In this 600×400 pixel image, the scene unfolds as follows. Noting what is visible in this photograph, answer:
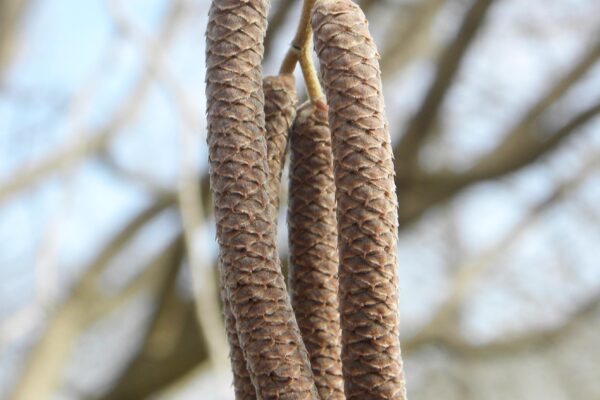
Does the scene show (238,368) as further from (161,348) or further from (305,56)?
(161,348)

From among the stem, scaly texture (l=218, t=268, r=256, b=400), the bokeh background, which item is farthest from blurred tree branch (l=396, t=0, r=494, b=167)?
scaly texture (l=218, t=268, r=256, b=400)

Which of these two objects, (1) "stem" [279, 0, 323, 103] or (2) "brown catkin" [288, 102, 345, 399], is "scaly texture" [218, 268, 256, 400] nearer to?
(2) "brown catkin" [288, 102, 345, 399]

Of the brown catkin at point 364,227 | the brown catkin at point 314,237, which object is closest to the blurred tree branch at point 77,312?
the brown catkin at point 314,237

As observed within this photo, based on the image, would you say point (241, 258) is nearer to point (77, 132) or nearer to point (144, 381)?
point (77, 132)

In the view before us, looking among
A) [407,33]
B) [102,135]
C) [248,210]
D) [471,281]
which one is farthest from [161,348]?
[248,210]

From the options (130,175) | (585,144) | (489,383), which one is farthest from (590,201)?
(130,175)

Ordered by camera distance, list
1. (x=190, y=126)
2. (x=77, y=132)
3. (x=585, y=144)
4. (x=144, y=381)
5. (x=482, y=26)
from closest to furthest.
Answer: (x=190, y=126), (x=77, y=132), (x=482, y=26), (x=144, y=381), (x=585, y=144)

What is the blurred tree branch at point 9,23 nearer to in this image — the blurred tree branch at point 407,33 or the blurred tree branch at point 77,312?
the blurred tree branch at point 77,312
